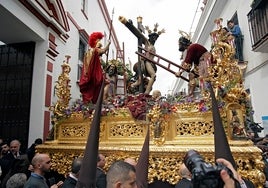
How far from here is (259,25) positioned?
6711 millimetres

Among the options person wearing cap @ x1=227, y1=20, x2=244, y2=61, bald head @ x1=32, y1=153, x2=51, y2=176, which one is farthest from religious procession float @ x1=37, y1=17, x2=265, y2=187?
person wearing cap @ x1=227, y1=20, x2=244, y2=61

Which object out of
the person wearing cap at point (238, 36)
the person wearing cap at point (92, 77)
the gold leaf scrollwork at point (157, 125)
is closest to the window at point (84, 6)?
the person wearing cap at point (92, 77)

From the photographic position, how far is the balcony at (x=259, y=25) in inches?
252

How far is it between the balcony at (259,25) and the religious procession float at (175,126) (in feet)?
8.87

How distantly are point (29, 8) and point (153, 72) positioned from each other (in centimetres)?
341

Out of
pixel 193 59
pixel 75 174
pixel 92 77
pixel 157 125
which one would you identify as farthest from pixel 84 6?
pixel 75 174

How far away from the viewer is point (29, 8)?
598cm

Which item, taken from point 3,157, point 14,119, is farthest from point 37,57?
point 3,157

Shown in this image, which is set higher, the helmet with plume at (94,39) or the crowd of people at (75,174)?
the helmet with plume at (94,39)

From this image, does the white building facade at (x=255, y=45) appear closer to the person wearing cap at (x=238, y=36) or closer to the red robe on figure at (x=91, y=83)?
the person wearing cap at (x=238, y=36)

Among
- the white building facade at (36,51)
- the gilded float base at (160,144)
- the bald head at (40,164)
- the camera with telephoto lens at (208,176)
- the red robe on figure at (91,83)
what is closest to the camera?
the camera with telephoto lens at (208,176)

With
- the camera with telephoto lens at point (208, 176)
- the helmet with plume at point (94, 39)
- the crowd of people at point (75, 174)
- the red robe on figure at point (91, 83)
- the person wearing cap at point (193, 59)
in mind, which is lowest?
the crowd of people at point (75, 174)

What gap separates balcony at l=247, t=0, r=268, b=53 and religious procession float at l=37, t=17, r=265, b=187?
2.70 meters

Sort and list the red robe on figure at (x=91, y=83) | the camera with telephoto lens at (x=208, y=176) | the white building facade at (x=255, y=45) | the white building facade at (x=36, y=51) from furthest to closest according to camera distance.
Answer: the white building facade at (x=255, y=45) < the white building facade at (x=36, y=51) < the red robe on figure at (x=91, y=83) < the camera with telephoto lens at (x=208, y=176)
